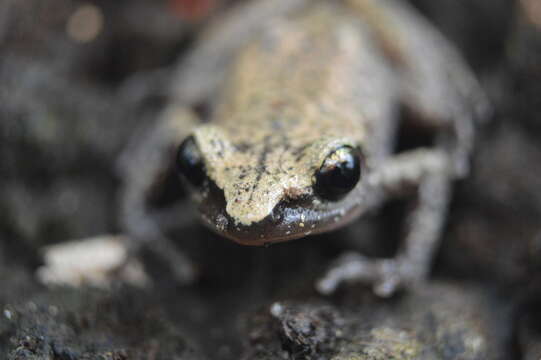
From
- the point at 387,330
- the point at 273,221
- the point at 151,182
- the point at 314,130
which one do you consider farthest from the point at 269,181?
the point at 151,182

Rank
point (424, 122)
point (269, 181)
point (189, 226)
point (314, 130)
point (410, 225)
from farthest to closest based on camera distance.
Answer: point (424, 122)
point (189, 226)
point (410, 225)
point (314, 130)
point (269, 181)

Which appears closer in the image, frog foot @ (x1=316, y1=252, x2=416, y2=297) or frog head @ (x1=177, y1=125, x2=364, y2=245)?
frog head @ (x1=177, y1=125, x2=364, y2=245)

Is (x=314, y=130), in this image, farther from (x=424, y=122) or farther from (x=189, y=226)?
(x=424, y=122)

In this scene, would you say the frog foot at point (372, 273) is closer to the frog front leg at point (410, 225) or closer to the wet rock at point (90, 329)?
the frog front leg at point (410, 225)

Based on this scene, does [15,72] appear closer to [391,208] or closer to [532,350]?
[391,208]

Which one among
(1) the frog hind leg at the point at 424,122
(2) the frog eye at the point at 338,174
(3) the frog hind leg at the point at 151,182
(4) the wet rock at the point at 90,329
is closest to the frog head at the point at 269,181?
(2) the frog eye at the point at 338,174

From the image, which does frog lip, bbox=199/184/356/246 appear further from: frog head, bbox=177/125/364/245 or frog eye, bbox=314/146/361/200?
frog eye, bbox=314/146/361/200

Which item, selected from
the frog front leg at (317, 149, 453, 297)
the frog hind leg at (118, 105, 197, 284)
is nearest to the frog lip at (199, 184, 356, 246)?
the frog front leg at (317, 149, 453, 297)

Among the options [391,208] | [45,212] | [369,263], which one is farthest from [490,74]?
[45,212]
